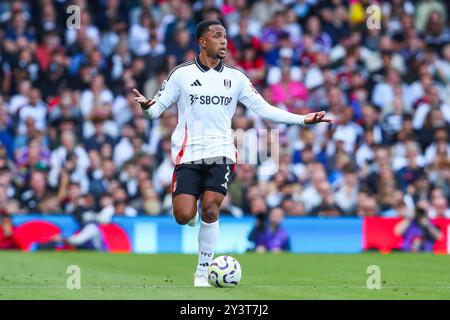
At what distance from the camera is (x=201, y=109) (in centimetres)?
1209

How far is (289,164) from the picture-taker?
2203cm

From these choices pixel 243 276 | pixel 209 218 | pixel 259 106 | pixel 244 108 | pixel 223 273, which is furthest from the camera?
pixel 244 108

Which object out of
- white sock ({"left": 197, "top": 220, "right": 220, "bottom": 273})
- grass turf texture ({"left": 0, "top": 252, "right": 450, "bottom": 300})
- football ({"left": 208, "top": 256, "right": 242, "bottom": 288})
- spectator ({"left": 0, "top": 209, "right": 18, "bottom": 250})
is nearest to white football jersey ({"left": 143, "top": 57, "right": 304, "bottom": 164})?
white sock ({"left": 197, "top": 220, "right": 220, "bottom": 273})

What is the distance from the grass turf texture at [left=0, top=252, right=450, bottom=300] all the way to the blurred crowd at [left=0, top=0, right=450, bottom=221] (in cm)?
288

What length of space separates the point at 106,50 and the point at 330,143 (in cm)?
540

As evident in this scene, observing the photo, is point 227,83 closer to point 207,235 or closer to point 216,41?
point 216,41

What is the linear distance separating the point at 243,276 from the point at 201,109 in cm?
248

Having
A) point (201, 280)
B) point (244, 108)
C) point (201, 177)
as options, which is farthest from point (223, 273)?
point (244, 108)

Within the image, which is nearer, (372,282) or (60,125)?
(372,282)

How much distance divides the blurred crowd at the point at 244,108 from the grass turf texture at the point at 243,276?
9.45 feet

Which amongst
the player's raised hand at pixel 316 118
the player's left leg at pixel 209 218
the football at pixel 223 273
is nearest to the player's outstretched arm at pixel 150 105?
the player's left leg at pixel 209 218

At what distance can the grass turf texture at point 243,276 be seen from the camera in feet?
36.0
